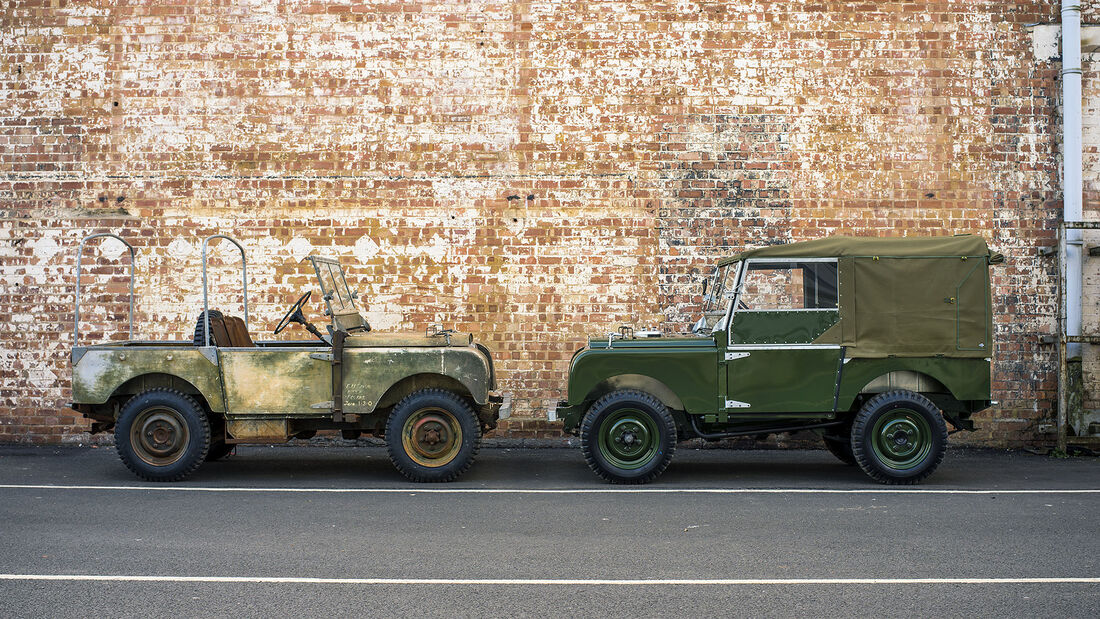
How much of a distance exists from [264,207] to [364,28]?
8.47 feet

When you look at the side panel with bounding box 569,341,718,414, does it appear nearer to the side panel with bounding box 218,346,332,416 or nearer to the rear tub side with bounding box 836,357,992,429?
the rear tub side with bounding box 836,357,992,429

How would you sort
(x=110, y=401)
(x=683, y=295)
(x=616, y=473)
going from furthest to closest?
(x=683, y=295), (x=110, y=401), (x=616, y=473)

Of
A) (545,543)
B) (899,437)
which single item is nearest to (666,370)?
(899,437)

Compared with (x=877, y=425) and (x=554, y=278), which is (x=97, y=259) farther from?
(x=877, y=425)

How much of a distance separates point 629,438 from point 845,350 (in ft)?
7.31

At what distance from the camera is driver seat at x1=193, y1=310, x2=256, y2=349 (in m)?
9.35

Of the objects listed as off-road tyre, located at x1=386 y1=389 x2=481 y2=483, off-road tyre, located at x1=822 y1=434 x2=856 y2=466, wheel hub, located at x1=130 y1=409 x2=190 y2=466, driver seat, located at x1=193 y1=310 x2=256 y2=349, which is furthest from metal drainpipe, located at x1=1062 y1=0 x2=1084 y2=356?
wheel hub, located at x1=130 y1=409 x2=190 y2=466

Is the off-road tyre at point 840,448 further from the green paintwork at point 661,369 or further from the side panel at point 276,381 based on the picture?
the side panel at point 276,381

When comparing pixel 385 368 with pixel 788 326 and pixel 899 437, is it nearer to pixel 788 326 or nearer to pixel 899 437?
pixel 788 326

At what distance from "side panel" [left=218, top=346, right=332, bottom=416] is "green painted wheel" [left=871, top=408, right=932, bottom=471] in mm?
5286

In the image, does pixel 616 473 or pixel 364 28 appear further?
pixel 364 28

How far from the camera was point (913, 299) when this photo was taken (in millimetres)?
9070

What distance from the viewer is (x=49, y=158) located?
1188 centimetres

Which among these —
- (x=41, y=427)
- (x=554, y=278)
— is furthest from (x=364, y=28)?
(x=41, y=427)
